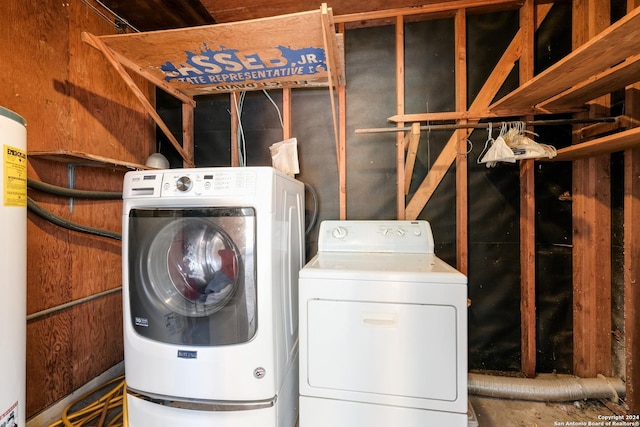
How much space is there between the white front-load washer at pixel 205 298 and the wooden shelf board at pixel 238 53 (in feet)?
2.40

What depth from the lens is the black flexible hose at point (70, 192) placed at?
4.40ft

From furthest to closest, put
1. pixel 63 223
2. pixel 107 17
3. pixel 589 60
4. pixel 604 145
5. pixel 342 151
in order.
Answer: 1. pixel 342 151
2. pixel 107 17
3. pixel 63 223
4. pixel 604 145
5. pixel 589 60

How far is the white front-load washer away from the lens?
3.67 ft

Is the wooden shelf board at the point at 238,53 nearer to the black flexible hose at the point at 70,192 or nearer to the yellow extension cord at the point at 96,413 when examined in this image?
the black flexible hose at the point at 70,192

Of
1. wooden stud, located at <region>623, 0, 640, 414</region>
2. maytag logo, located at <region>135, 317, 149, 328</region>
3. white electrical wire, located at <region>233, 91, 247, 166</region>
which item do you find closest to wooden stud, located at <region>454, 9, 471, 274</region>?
wooden stud, located at <region>623, 0, 640, 414</region>

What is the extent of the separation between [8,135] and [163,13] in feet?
4.80

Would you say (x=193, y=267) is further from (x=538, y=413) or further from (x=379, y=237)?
(x=538, y=413)

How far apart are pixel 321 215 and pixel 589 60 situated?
63.5 inches

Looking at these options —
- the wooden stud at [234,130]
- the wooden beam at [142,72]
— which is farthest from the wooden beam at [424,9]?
the wooden beam at [142,72]

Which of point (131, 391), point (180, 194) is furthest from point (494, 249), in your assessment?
point (131, 391)

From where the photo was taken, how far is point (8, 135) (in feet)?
2.68

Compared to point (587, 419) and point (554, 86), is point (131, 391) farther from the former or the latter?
point (554, 86)

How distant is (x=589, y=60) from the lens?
1.19 m

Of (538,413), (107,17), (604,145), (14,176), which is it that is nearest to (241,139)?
(107,17)
